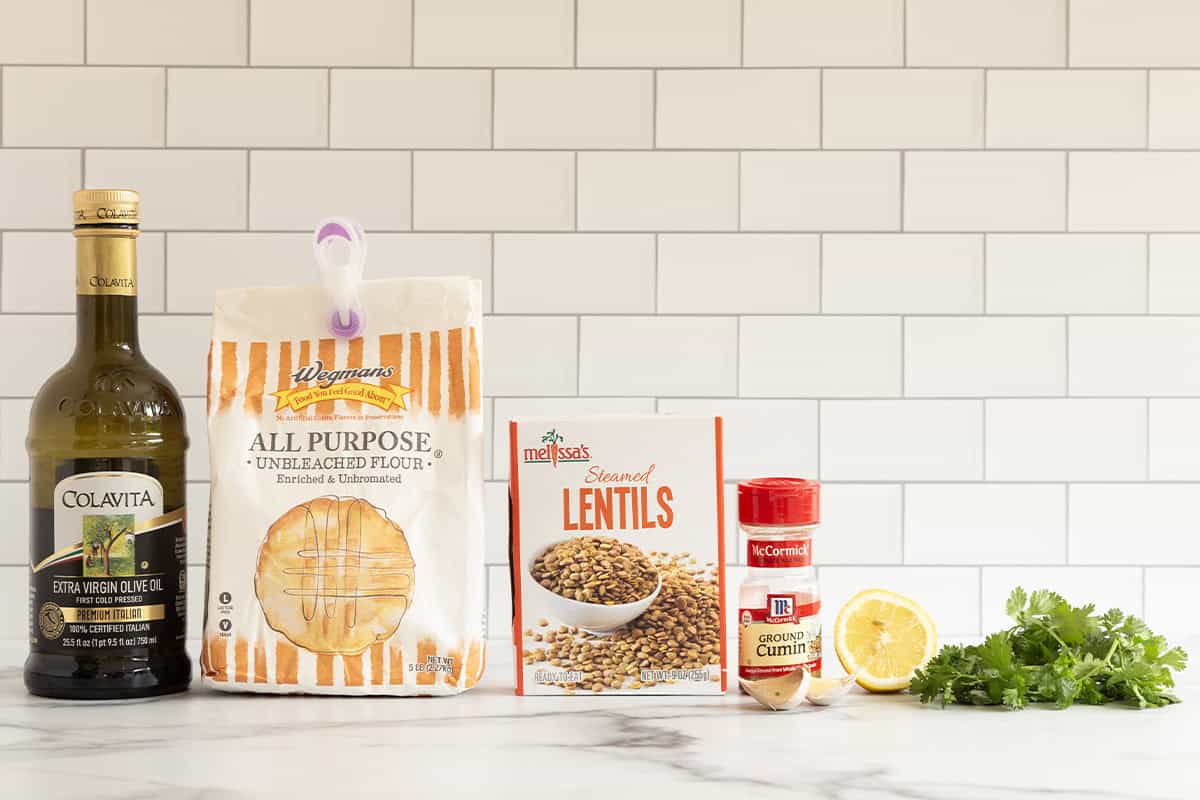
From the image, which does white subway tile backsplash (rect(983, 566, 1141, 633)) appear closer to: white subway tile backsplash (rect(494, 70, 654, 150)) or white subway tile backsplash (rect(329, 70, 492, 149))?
white subway tile backsplash (rect(494, 70, 654, 150))

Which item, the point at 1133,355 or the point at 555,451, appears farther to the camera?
the point at 1133,355

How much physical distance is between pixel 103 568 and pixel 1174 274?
1.08 m

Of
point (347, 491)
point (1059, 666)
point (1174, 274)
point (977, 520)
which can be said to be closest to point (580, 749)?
point (347, 491)

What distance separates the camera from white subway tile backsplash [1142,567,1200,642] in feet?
4.14

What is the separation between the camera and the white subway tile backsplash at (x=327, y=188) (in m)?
1.24

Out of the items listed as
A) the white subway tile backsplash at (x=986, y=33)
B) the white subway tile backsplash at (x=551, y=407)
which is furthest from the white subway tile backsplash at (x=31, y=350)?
the white subway tile backsplash at (x=986, y=33)

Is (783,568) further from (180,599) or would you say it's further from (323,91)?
(323,91)

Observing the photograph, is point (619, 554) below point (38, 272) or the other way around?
below

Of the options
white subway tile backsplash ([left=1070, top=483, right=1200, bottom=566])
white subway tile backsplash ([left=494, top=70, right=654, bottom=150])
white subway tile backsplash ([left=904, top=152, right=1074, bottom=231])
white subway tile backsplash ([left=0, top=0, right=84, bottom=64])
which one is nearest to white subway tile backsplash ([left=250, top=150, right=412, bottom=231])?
white subway tile backsplash ([left=494, top=70, right=654, bottom=150])

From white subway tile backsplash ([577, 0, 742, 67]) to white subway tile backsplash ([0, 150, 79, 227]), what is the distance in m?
0.55

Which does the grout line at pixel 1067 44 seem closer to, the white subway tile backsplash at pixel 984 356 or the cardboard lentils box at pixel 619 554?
the white subway tile backsplash at pixel 984 356

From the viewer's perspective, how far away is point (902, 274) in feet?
4.10

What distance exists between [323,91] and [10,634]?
2.17ft

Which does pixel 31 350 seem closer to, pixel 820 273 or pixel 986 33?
pixel 820 273
